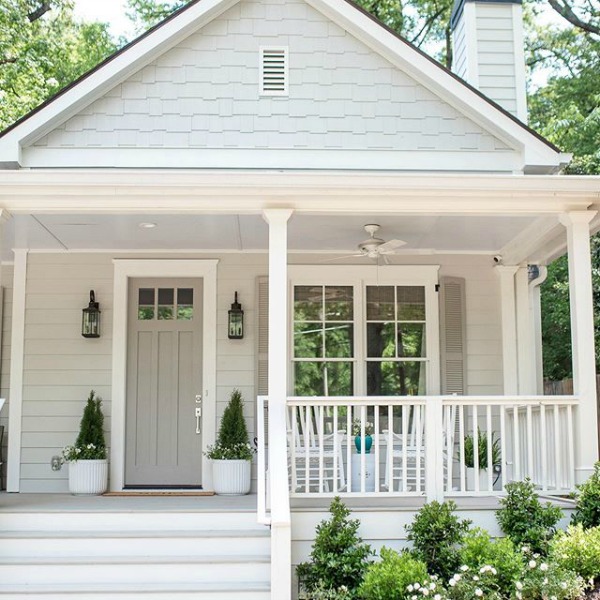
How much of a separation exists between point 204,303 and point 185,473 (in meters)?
1.64

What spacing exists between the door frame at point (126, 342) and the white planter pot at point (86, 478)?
26 centimetres

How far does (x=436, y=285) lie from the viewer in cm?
829

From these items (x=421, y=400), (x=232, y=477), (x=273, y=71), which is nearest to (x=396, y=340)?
(x=232, y=477)

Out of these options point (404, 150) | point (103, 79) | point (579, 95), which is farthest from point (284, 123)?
point (579, 95)

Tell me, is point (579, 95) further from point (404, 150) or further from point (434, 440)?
point (434, 440)

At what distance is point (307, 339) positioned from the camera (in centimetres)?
827

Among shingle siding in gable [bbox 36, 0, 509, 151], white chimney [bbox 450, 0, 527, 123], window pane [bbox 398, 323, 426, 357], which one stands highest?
white chimney [bbox 450, 0, 527, 123]

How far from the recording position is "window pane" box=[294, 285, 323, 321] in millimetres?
8289

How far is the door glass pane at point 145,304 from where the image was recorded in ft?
27.1

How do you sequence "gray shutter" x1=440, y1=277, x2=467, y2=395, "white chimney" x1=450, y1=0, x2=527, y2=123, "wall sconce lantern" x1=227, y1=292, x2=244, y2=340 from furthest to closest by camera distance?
1. "white chimney" x1=450, y1=0, x2=527, y2=123
2. "gray shutter" x1=440, y1=277, x2=467, y2=395
3. "wall sconce lantern" x1=227, y1=292, x2=244, y2=340

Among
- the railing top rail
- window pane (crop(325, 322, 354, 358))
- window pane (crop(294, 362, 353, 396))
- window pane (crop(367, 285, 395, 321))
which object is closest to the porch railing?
the railing top rail

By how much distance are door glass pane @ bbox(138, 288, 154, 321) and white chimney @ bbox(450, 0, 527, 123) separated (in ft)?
13.1

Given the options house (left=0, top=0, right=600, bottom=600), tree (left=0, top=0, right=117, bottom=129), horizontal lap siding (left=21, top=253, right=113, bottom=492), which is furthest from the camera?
tree (left=0, top=0, right=117, bottom=129)

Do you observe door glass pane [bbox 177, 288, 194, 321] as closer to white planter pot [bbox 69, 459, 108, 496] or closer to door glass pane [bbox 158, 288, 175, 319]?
door glass pane [bbox 158, 288, 175, 319]
